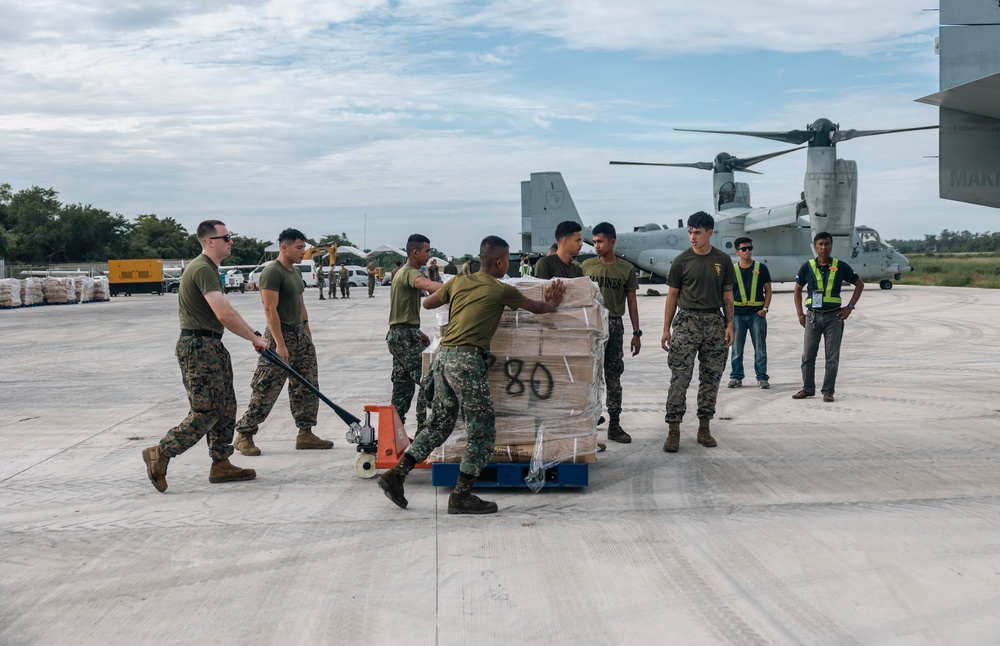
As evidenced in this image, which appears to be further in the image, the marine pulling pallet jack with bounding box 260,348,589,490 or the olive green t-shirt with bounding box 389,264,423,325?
the olive green t-shirt with bounding box 389,264,423,325

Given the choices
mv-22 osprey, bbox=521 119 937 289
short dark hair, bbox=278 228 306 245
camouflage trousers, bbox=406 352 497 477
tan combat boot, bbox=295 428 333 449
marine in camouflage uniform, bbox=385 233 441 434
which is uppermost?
mv-22 osprey, bbox=521 119 937 289

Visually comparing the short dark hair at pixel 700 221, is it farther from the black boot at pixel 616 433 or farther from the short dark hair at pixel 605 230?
the black boot at pixel 616 433

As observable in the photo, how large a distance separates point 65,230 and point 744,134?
63223 mm

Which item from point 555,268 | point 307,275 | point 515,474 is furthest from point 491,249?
point 307,275

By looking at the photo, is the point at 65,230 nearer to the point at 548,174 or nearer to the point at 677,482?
the point at 548,174

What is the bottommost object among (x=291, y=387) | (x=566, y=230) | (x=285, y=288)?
(x=291, y=387)

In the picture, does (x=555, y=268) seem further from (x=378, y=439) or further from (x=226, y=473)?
(x=226, y=473)

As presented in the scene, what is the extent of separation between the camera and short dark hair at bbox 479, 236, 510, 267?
5781 millimetres

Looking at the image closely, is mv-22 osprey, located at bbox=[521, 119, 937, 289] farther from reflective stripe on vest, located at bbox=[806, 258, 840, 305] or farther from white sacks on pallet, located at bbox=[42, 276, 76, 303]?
white sacks on pallet, located at bbox=[42, 276, 76, 303]

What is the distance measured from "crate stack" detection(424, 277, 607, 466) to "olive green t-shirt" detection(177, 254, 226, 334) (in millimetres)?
1997

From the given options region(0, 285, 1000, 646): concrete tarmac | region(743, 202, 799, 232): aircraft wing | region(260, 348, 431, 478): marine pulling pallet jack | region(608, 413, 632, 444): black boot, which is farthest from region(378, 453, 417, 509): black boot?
region(743, 202, 799, 232): aircraft wing

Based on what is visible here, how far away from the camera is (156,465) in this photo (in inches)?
251

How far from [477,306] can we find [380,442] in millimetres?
1519

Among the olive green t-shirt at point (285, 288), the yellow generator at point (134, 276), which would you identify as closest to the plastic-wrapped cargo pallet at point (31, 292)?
the yellow generator at point (134, 276)
